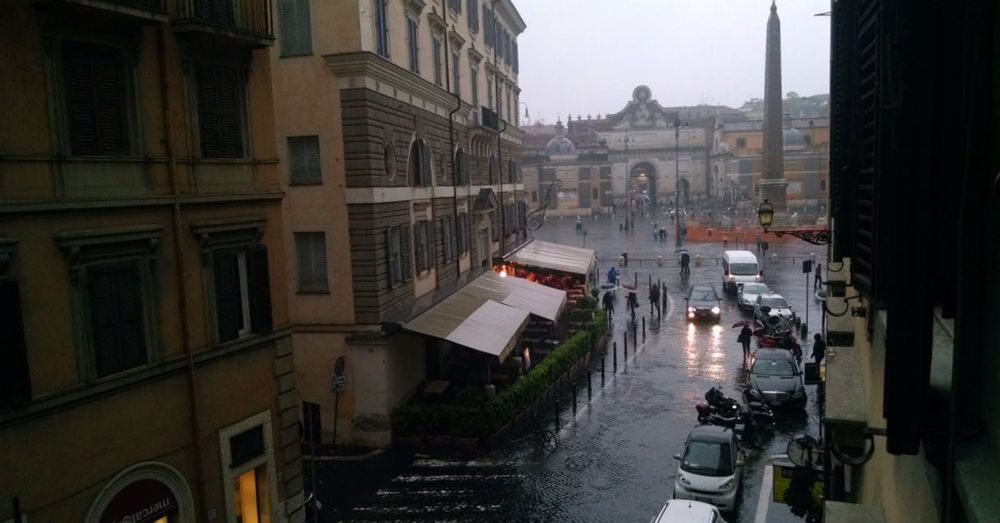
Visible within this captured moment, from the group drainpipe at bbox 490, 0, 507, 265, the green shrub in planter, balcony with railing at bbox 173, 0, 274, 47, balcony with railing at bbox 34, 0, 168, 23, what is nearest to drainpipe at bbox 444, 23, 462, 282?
drainpipe at bbox 490, 0, 507, 265

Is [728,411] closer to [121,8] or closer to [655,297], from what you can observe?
[121,8]

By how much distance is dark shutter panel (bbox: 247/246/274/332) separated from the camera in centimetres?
1209

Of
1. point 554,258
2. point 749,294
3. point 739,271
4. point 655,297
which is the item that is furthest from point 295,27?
point 739,271

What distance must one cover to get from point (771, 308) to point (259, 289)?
25287 millimetres

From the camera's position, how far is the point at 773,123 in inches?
2099

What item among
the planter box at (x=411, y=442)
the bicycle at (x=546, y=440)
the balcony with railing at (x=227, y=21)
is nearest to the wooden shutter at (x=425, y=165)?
the planter box at (x=411, y=442)

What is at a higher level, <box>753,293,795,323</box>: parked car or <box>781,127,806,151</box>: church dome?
<box>781,127,806,151</box>: church dome

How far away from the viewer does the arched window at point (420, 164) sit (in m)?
22.5

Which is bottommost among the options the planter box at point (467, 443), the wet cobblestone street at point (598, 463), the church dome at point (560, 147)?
the wet cobblestone street at point (598, 463)

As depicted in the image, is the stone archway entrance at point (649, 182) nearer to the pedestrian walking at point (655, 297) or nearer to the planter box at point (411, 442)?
the pedestrian walking at point (655, 297)

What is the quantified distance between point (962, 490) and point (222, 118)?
443 inches

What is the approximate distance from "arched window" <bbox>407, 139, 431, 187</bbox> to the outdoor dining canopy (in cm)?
385

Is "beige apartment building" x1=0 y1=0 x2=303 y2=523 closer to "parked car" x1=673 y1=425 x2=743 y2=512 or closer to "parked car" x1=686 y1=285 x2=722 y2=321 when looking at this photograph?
"parked car" x1=673 y1=425 x2=743 y2=512

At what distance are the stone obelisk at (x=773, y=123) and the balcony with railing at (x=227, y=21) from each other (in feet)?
151
